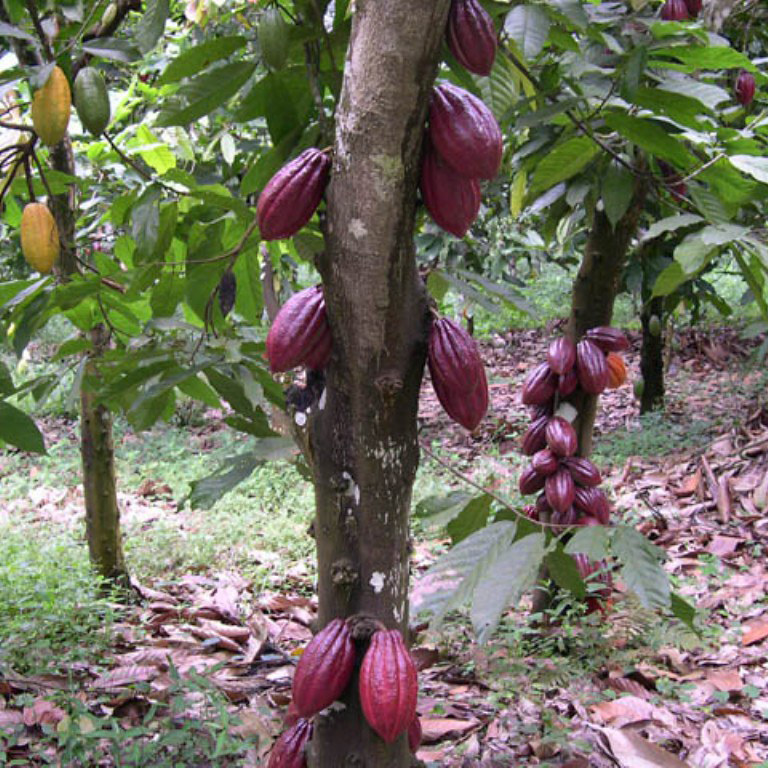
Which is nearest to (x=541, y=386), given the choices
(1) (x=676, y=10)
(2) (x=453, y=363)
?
(1) (x=676, y=10)

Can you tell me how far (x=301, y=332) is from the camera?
2.91ft

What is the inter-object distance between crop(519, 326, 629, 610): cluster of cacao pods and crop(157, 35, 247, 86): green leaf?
4.14 ft

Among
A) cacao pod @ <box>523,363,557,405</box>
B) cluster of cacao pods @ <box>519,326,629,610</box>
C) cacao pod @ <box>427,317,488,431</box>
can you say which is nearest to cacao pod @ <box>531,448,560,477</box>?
cluster of cacao pods @ <box>519,326,629,610</box>

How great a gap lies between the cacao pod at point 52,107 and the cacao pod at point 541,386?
1.36m

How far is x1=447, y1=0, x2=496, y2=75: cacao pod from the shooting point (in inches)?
32.9

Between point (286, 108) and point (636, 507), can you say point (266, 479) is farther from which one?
point (286, 108)

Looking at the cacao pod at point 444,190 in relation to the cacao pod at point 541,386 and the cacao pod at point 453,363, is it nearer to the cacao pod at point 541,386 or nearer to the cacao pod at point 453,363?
the cacao pod at point 453,363

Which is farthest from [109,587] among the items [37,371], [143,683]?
[37,371]

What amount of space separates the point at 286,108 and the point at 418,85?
1.26 feet

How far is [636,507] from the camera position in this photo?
345cm

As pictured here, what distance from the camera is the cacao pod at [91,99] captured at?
1188mm

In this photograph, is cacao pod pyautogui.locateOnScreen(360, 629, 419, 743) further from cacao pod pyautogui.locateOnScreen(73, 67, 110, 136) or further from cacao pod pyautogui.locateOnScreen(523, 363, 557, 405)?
cacao pod pyautogui.locateOnScreen(523, 363, 557, 405)

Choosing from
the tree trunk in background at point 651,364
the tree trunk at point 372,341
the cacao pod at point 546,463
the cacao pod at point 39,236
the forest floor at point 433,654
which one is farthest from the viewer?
the tree trunk in background at point 651,364

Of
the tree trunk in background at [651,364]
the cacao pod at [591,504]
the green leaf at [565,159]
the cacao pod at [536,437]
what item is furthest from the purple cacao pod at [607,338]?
the tree trunk in background at [651,364]
